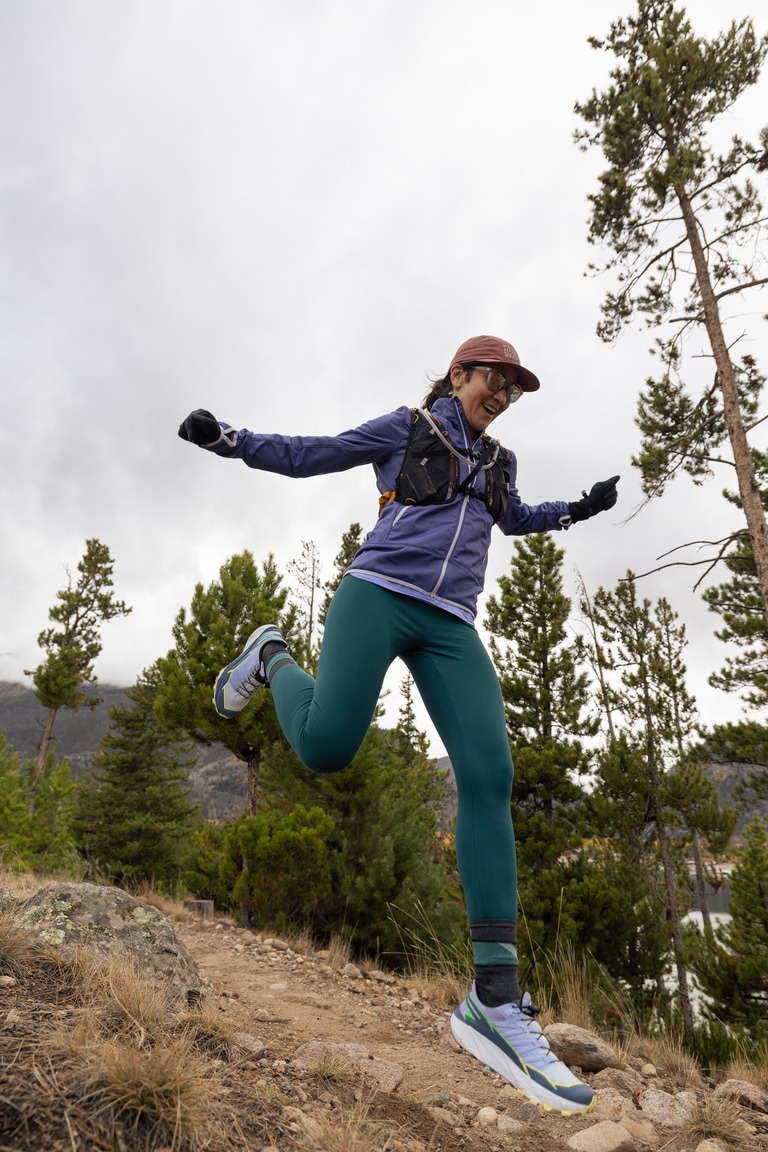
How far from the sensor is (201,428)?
2205 millimetres

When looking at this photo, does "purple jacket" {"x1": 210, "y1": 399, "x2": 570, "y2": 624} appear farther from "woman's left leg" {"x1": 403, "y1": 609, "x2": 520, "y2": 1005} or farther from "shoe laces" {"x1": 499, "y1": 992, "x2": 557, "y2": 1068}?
"shoe laces" {"x1": 499, "y1": 992, "x2": 557, "y2": 1068}

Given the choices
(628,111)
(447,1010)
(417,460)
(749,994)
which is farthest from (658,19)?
(749,994)

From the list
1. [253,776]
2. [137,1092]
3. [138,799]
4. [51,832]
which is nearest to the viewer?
[137,1092]

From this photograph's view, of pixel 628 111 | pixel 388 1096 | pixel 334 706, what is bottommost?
pixel 388 1096

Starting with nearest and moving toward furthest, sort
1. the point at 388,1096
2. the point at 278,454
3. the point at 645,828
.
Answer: the point at 388,1096, the point at 278,454, the point at 645,828

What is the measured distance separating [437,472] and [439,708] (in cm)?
81

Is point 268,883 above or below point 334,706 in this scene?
below

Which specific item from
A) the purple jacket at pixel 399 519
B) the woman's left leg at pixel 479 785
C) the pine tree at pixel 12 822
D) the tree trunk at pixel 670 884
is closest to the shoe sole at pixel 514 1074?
the woman's left leg at pixel 479 785

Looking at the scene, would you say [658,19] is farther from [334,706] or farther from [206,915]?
[206,915]

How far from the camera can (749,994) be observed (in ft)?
35.0

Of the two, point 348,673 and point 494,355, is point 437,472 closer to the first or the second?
point 494,355

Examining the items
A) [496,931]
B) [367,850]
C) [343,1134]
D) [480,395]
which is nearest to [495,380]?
[480,395]

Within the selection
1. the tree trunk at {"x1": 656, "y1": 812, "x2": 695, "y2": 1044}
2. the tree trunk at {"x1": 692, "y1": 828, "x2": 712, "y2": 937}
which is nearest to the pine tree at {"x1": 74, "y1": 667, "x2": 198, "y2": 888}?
the tree trunk at {"x1": 692, "y1": 828, "x2": 712, "y2": 937}

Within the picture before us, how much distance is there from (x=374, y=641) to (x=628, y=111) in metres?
11.4
